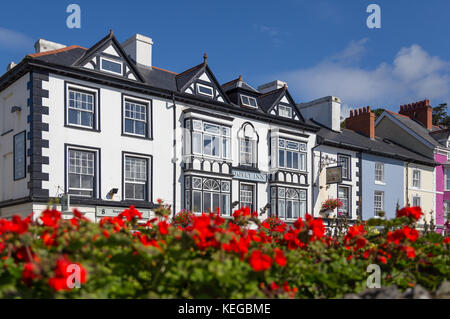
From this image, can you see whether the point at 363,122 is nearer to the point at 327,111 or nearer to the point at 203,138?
the point at 327,111

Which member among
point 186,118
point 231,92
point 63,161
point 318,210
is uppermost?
point 231,92

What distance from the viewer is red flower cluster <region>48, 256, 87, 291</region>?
10.5ft

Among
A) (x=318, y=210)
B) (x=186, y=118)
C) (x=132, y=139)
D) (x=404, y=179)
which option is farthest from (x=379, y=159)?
(x=132, y=139)

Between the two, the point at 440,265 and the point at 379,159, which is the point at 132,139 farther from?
the point at 379,159

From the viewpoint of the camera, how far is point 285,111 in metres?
27.5

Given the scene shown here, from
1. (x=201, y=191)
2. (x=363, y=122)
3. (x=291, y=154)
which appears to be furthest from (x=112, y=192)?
(x=363, y=122)

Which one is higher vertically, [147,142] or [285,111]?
[285,111]

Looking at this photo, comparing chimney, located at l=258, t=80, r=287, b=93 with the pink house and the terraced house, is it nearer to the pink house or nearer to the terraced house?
the terraced house

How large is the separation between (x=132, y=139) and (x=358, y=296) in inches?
669

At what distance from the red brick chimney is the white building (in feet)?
36.8

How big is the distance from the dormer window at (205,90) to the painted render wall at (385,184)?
12.8m

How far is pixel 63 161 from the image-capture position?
18.5 meters

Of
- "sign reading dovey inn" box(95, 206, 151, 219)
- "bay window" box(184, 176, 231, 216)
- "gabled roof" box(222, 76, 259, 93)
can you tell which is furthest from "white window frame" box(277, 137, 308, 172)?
"sign reading dovey inn" box(95, 206, 151, 219)

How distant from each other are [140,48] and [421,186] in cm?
2440
